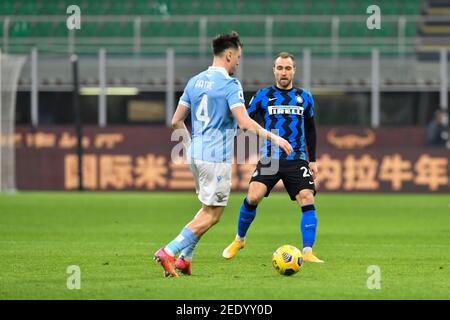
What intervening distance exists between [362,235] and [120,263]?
4.86 meters

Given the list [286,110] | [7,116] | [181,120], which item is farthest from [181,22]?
[181,120]

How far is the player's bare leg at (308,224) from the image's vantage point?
10.7 m

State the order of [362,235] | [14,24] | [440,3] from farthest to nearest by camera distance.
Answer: [440,3], [14,24], [362,235]

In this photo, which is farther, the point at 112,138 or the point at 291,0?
the point at 291,0

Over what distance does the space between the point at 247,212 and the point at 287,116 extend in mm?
1097

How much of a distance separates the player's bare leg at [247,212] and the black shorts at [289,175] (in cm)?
8

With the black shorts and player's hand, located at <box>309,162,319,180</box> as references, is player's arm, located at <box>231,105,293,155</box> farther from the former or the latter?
player's hand, located at <box>309,162,319,180</box>

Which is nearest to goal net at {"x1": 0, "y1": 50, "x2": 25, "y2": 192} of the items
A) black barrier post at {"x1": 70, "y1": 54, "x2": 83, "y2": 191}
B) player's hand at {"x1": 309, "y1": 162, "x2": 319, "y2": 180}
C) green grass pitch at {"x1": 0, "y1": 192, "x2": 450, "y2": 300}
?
black barrier post at {"x1": 70, "y1": 54, "x2": 83, "y2": 191}

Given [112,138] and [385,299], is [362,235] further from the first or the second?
[112,138]

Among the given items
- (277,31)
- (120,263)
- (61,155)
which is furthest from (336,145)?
(120,263)

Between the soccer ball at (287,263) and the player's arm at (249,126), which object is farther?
the soccer ball at (287,263)

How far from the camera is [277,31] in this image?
2855cm

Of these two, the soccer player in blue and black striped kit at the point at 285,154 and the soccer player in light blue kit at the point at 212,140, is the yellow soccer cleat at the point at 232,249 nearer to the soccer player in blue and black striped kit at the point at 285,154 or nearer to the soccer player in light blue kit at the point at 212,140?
the soccer player in blue and black striped kit at the point at 285,154

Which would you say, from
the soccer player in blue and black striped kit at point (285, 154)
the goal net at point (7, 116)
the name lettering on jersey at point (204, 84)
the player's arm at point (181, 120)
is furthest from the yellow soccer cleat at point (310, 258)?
the goal net at point (7, 116)
